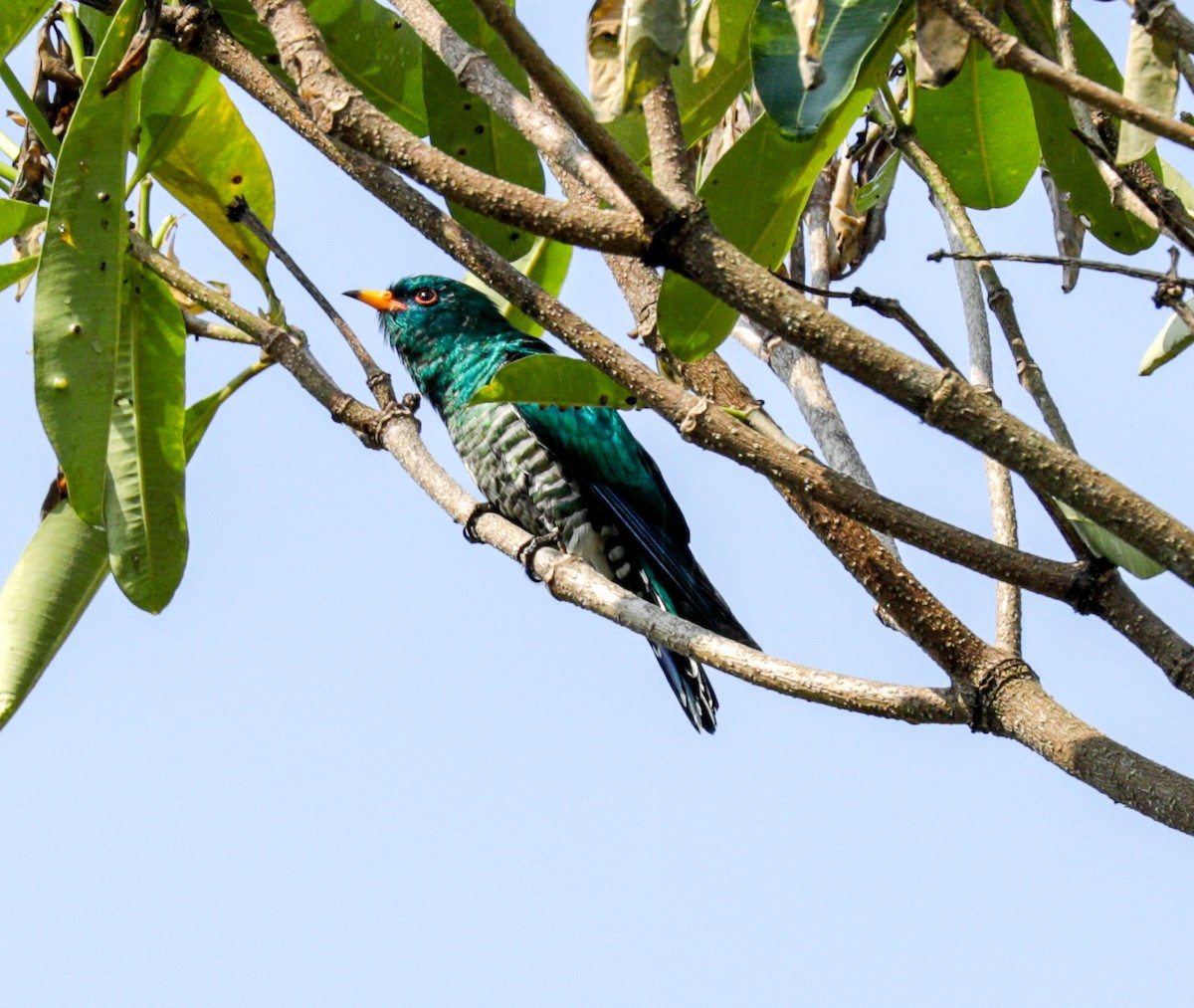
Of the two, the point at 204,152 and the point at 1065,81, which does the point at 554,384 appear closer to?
the point at 1065,81

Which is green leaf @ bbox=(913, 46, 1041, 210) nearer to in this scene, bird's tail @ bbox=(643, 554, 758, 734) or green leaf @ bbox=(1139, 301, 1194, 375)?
green leaf @ bbox=(1139, 301, 1194, 375)

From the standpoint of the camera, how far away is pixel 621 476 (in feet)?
18.9

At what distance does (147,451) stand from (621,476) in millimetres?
2713

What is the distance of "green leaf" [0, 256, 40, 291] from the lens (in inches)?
116

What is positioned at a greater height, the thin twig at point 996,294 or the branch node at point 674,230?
the thin twig at point 996,294

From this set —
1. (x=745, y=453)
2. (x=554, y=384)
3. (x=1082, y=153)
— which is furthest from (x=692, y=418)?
(x=1082, y=153)

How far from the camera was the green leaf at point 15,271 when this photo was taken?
116 inches

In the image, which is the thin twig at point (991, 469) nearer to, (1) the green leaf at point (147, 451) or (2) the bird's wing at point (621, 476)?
(1) the green leaf at point (147, 451)

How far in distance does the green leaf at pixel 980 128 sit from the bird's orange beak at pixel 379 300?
11.8 ft

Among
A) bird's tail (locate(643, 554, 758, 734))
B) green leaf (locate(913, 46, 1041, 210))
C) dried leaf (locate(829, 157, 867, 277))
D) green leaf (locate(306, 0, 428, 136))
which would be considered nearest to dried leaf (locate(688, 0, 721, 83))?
green leaf (locate(913, 46, 1041, 210))

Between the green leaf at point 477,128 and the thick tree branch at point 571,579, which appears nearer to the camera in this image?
the thick tree branch at point 571,579

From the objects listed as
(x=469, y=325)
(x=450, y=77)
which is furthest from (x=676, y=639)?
(x=469, y=325)

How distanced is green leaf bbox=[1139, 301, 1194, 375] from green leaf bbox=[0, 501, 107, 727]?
2294 millimetres

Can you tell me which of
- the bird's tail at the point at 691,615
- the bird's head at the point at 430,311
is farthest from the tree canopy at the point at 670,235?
the bird's head at the point at 430,311
